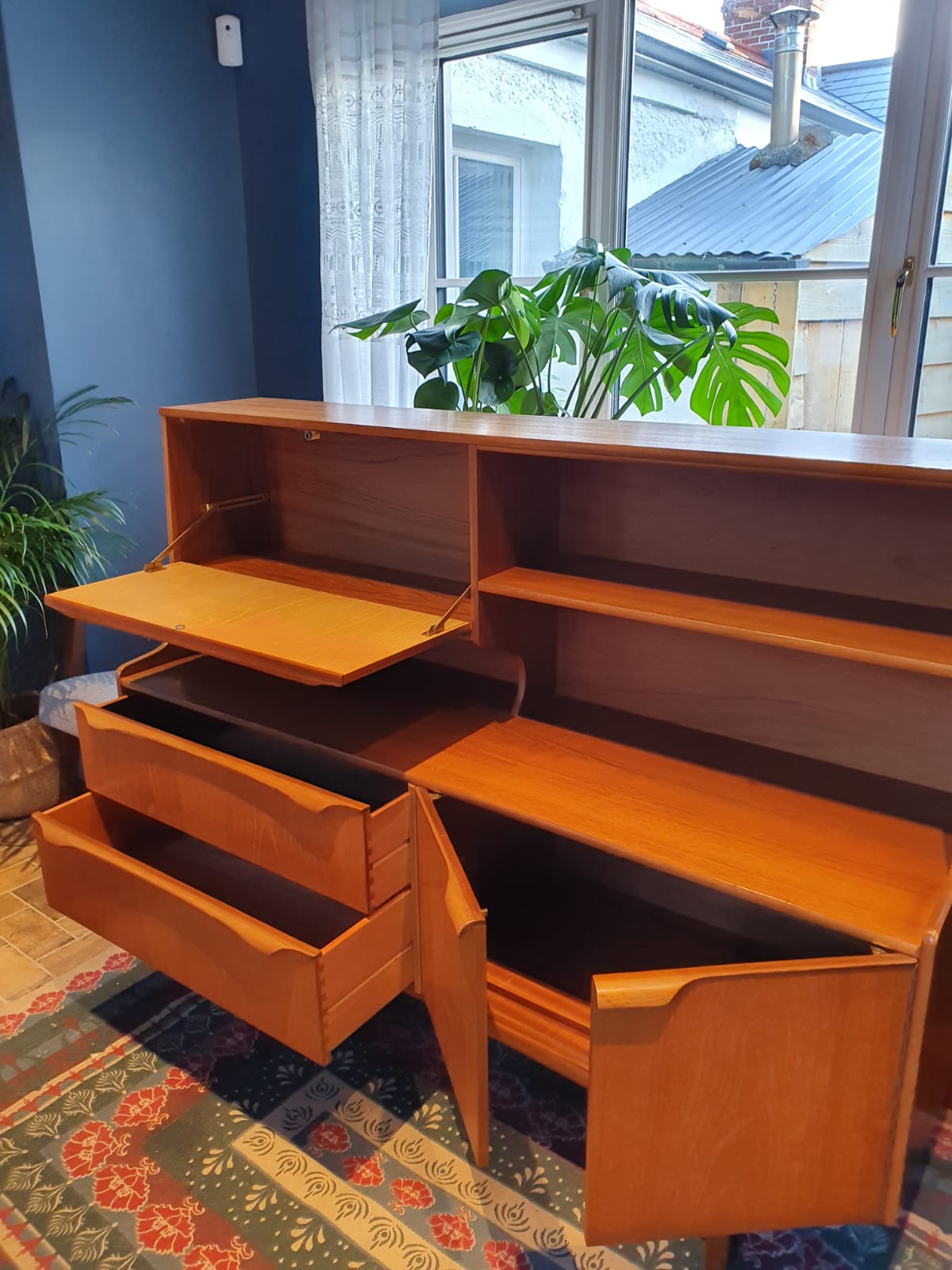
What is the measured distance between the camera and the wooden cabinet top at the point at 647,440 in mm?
1098

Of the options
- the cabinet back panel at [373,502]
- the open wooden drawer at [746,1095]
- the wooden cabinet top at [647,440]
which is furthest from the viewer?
the cabinet back panel at [373,502]

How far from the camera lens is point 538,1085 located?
1570mm

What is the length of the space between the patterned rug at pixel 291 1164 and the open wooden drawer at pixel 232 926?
22 cm

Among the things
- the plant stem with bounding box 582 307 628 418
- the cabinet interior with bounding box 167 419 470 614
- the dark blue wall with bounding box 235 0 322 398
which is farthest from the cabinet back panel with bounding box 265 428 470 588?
the dark blue wall with bounding box 235 0 322 398

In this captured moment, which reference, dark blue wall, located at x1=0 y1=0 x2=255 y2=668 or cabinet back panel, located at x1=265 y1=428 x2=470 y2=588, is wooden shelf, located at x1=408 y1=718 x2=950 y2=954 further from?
dark blue wall, located at x1=0 y1=0 x2=255 y2=668

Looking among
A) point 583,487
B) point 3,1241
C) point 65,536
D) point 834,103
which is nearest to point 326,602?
point 583,487

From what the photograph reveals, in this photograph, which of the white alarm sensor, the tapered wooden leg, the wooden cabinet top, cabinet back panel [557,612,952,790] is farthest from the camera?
the white alarm sensor

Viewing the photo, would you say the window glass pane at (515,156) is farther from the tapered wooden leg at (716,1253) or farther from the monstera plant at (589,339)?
the tapered wooden leg at (716,1253)

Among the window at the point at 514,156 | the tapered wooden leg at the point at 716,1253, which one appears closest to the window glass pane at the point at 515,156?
the window at the point at 514,156

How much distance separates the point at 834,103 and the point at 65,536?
208 centimetres

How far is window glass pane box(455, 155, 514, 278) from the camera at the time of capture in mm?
2812

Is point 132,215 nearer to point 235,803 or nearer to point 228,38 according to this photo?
point 228,38

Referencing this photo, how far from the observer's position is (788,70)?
228cm

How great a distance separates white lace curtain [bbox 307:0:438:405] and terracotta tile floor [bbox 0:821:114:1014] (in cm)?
153
